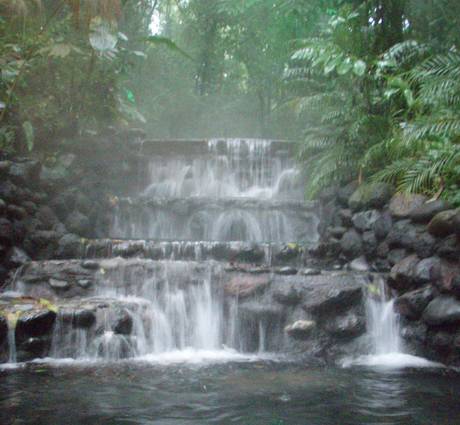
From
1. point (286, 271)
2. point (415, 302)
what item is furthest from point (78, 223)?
point (415, 302)

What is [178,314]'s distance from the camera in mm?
6773

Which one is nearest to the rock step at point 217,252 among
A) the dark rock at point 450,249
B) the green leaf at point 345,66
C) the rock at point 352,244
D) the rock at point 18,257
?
the rock at point 352,244

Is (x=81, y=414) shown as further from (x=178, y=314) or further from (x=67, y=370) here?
(x=178, y=314)

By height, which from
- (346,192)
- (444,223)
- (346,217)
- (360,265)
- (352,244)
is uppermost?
(346,192)

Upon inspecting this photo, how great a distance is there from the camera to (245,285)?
689 centimetres

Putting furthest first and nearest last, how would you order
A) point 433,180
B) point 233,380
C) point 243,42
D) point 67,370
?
point 243,42, point 433,180, point 67,370, point 233,380

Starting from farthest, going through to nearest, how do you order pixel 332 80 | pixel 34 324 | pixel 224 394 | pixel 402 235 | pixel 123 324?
1. pixel 332 80
2. pixel 402 235
3. pixel 123 324
4. pixel 34 324
5. pixel 224 394

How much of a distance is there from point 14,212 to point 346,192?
5625 millimetres

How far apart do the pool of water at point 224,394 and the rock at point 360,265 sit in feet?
8.52

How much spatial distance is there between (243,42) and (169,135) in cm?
555

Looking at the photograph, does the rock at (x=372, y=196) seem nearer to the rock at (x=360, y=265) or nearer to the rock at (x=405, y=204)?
the rock at (x=405, y=204)

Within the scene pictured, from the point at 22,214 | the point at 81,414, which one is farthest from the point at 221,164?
the point at 81,414

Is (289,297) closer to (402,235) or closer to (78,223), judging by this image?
(402,235)

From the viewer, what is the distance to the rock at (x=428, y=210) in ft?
22.3
